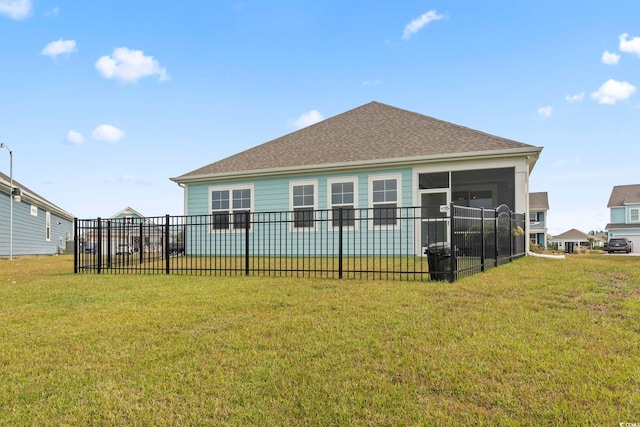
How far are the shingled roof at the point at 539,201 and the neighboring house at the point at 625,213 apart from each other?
294 inches

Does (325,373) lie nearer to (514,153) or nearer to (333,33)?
(514,153)

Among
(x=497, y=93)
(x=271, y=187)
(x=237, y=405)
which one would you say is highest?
(x=497, y=93)

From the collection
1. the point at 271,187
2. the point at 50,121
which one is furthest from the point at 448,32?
the point at 50,121

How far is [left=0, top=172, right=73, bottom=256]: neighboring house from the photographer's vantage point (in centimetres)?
1803

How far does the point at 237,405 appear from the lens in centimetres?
218

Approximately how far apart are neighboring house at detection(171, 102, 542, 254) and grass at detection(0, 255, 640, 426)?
654 cm

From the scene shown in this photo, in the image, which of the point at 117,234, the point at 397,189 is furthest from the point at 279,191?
the point at 117,234

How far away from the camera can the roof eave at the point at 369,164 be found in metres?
11.3

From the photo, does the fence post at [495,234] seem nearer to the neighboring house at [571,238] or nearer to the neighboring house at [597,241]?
the neighboring house at [597,241]

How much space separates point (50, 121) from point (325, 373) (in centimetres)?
1532

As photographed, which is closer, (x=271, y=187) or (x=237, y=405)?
(x=237, y=405)

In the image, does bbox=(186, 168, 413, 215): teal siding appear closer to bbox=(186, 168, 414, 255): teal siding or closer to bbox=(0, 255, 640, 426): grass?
bbox=(186, 168, 414, 255): teal siding

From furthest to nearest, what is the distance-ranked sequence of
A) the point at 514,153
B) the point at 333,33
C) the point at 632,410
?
the point at 333,33 → the point at 514,153 → the point at 632,410

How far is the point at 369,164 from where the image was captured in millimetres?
12891
